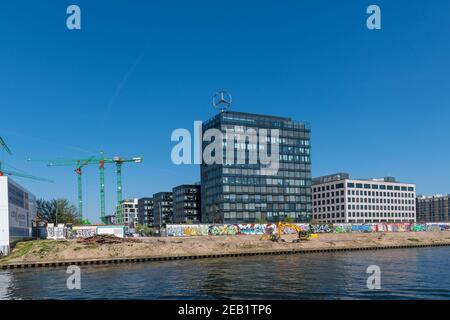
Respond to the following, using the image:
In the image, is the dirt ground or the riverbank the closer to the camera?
the riverbank

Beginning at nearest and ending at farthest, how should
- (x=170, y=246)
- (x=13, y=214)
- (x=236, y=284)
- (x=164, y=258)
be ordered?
1. (x=236, y=284)
2. (x=13, y=214)
3. (x=164, y=258)
4. (x=170, y=246)

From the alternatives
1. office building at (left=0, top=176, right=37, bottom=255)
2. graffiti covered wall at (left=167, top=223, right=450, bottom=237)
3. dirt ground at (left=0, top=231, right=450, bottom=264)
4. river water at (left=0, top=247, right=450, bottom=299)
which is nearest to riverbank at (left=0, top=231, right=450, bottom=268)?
dirt ground at (left=0, top=231, right=450, bottom=264)

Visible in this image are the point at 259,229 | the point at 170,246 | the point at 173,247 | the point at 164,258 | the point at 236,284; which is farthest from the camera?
the point at 259,229

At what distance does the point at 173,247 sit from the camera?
11738 cm

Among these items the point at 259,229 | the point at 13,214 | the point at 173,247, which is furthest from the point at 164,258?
the point at 259,229

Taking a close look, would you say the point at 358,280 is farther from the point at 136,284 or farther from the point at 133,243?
the point at 133,243

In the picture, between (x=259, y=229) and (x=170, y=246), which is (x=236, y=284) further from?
(x=259, y=229)

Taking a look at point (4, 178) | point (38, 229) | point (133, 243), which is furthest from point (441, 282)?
point (38, 229)

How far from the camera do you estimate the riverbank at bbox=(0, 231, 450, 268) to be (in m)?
98.8

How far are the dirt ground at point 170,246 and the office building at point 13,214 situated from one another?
3605 mm

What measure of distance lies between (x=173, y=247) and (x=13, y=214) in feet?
141

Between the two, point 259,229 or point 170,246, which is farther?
point 259,229

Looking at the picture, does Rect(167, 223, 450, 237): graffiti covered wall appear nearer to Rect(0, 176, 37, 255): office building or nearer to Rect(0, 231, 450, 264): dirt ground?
Rect(0, 231, 450, 264): dirt ground
